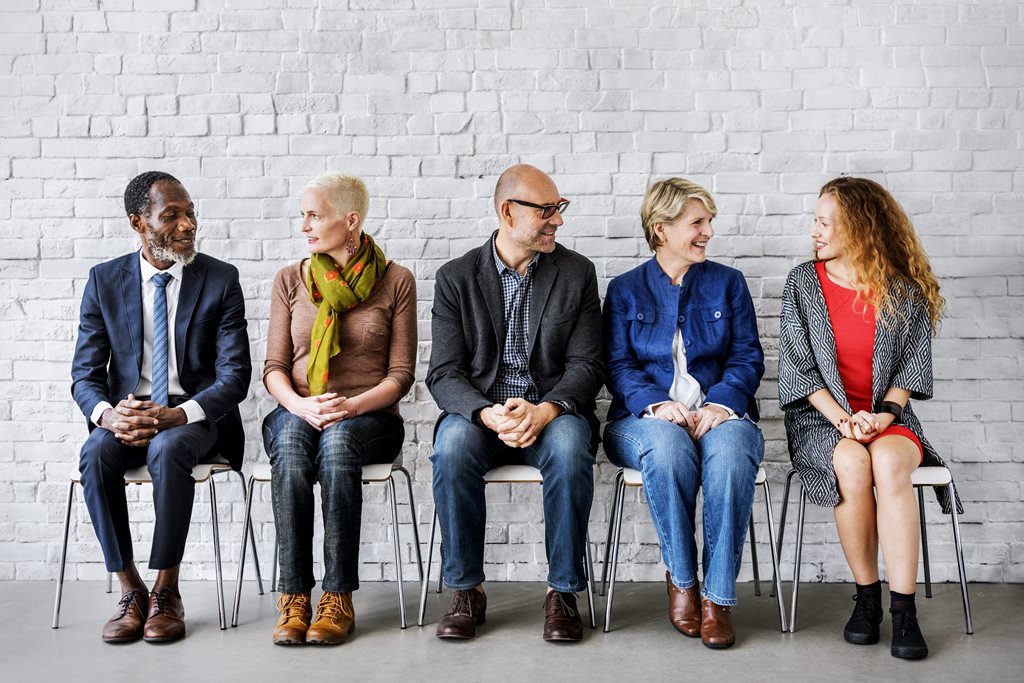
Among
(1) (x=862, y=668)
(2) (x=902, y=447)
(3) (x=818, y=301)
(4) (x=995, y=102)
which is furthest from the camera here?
(4) (x=995, y=102)

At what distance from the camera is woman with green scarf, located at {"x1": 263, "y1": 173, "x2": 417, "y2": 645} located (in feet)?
8.82

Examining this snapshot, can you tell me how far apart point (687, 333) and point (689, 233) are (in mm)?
330

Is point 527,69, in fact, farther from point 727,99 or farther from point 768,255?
point 768,255

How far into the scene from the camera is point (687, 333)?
2957 mm

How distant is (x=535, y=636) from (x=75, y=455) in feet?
6.31

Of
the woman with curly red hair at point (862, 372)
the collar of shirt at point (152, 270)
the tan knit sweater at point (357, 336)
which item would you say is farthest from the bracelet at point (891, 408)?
the collar of shirt at point (152, 270)

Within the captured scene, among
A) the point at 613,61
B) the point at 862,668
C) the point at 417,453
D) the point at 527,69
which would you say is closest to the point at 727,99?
the point at 613,61

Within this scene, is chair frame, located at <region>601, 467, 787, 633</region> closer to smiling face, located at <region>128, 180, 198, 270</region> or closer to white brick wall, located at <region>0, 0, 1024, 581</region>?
white brick wall, located at <region>0, 0, 1024, 581</region>

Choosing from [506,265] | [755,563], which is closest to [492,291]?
[506,265]

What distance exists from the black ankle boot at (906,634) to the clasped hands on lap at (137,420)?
87.4 inches

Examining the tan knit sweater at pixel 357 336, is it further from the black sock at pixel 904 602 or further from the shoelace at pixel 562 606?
the black sock at pixel 904 602

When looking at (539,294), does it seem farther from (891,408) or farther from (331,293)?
(891,408)

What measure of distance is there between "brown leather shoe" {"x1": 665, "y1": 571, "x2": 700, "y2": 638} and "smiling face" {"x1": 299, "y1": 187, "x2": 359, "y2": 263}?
1.53 meters

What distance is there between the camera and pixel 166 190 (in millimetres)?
3000
